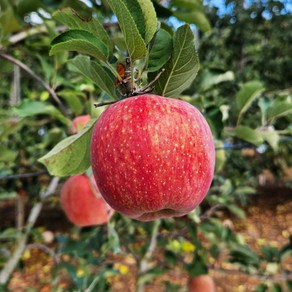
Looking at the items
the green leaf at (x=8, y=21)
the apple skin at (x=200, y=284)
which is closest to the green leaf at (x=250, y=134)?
the green leaf at (x=8, y=21)

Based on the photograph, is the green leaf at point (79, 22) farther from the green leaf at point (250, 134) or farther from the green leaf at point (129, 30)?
the green leaf at point (250, 134)

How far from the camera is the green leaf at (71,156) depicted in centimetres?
65

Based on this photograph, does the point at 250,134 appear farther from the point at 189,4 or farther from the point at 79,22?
the point at 79,22

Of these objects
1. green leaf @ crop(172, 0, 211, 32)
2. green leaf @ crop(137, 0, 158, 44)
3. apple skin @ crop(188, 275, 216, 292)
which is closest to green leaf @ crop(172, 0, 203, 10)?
green leaf @ crop(172, 0, 211, 32)

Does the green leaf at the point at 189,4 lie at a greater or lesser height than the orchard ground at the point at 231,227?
greater

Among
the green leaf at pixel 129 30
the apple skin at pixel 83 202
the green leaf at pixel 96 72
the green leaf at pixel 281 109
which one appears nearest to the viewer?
the green leaf at pixel 129 30

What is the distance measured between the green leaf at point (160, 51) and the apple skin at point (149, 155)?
5 cm

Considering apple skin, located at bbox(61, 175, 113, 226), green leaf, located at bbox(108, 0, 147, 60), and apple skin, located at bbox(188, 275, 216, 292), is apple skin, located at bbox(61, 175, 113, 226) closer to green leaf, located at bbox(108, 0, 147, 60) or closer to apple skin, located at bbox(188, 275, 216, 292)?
green leaf, located at bbox(108, 0, 147, 60)

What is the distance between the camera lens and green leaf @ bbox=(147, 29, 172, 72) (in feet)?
1.80

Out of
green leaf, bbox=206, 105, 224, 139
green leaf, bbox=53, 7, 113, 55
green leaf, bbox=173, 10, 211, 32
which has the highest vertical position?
green leaf, bbox=173, 10, 211, 32

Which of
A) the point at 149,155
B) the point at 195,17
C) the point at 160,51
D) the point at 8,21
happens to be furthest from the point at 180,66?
the point at 8,21

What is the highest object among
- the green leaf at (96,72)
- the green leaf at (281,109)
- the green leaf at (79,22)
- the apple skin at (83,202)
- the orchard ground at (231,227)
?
the green leaf at (79,22)

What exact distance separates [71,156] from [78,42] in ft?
0.73

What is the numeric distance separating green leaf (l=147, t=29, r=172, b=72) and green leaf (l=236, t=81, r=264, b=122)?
1.90ft
